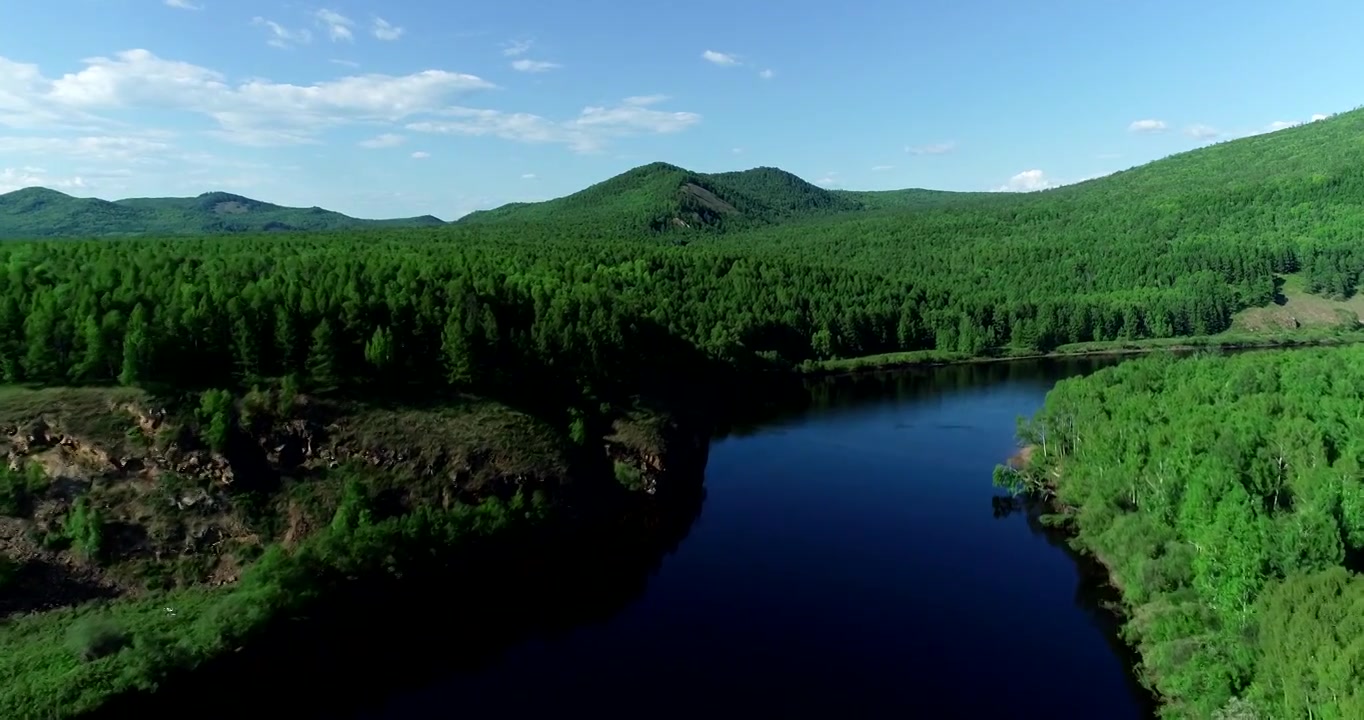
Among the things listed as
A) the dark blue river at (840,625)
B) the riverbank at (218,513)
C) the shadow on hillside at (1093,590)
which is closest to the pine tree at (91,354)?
the riverbank at (218,513)

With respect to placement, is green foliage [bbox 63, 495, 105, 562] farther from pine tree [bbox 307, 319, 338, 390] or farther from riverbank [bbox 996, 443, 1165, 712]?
riverbank [bbox 996, 443, 1165, 712]

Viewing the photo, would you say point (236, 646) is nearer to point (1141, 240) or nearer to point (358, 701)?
point (358, 701)

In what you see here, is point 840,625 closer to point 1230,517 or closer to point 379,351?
point 1230,517

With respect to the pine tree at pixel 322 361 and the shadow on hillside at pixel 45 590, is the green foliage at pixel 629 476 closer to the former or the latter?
the pine tree at pixel 322 361

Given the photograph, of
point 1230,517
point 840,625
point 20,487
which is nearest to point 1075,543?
point 1230,517

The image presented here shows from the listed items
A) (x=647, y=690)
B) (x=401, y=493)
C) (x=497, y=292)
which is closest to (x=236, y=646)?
(x=401, y=493)

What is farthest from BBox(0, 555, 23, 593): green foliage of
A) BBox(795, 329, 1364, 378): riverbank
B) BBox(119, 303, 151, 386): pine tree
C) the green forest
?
BBox(795, 329, 1364, 378): riverbank
